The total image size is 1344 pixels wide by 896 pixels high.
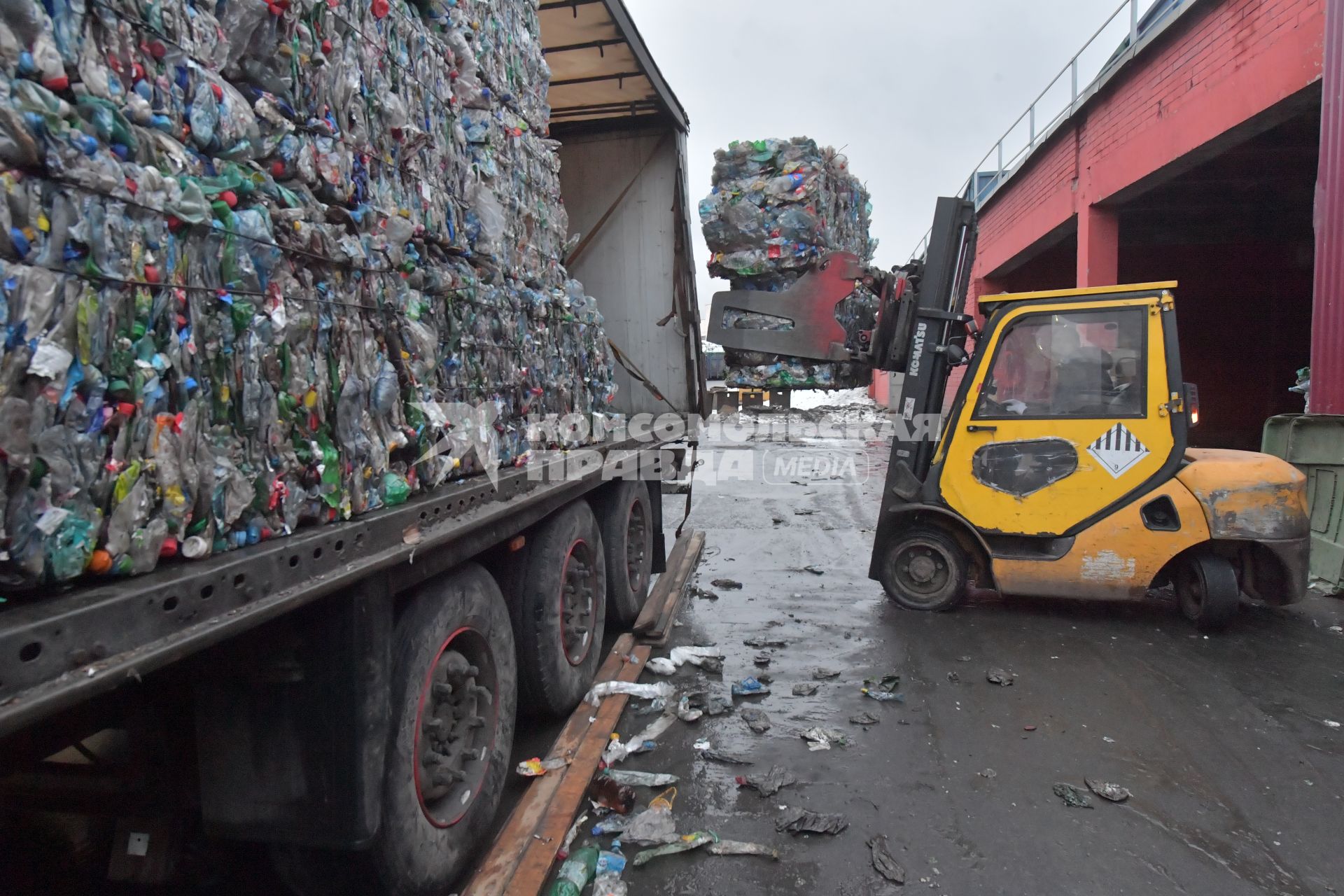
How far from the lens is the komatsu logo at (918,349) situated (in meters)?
5.59

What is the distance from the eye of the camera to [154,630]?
4.40ft

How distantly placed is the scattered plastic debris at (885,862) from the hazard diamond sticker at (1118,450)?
314 cm

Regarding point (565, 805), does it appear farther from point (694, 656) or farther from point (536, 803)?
point (694, 656)

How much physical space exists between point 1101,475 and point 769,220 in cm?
339

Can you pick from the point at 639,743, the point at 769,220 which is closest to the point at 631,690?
the point at 639,743

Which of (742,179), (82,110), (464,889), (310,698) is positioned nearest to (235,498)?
(310,698)

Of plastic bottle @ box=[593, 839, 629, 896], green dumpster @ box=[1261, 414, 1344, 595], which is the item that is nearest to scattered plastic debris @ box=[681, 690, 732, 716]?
plastic bottle @ box=[593, 839, 629, 896]

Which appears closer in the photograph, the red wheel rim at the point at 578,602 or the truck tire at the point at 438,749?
the truck tire at the point at 438,749

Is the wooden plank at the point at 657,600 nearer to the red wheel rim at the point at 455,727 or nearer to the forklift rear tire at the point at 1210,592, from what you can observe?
the red wheel rim at the point at 455,727

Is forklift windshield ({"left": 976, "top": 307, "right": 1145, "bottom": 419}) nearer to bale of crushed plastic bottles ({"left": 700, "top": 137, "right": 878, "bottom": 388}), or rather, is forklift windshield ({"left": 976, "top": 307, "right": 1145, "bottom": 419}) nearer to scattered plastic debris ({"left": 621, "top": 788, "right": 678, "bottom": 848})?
bale of crushed plastic bottles ({"left": 700, "top": 137, "right": 878, "bottom": 388})

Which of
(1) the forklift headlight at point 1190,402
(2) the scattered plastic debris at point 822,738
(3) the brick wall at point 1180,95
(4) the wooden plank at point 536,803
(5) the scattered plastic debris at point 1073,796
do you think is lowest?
(5) the scattered plastic debris at point 1073,796

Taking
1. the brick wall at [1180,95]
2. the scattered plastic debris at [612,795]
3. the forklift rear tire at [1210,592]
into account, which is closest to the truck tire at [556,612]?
the scattered plastic debris at [612,795]

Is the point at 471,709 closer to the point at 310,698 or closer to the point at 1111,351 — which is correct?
the point at 310,698

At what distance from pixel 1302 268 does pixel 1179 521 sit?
38.3 feet
